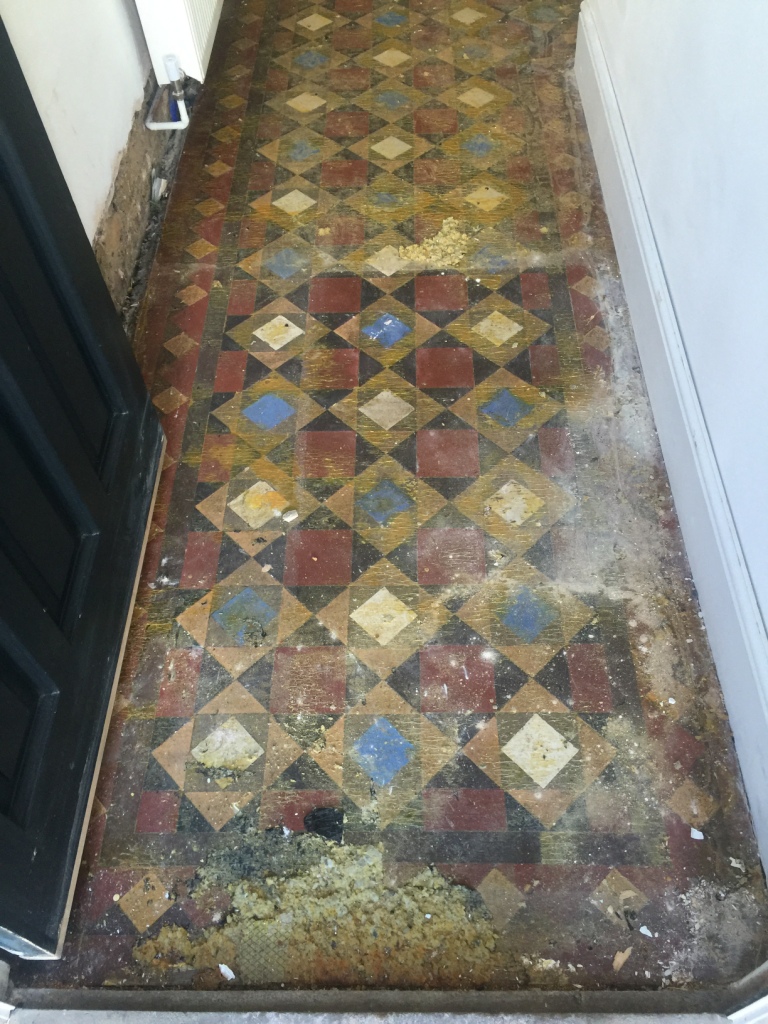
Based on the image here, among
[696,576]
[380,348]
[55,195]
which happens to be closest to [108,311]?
[55,195]

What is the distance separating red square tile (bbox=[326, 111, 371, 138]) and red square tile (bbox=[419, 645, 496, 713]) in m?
2.24

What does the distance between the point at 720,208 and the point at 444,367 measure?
2.92 ft

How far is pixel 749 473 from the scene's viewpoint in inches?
67.8

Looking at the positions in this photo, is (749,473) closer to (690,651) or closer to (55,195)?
(690,651)

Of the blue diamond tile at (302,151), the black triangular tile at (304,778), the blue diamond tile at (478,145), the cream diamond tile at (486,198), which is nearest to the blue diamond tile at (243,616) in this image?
the black triangular tile at (304,778)

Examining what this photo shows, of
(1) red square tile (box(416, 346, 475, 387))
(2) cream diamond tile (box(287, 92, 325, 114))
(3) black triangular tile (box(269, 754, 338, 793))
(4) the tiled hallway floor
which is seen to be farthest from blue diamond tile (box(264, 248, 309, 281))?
(3) black triangular tile (box(269, 754, 338, 793))

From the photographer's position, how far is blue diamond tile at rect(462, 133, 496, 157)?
307cm

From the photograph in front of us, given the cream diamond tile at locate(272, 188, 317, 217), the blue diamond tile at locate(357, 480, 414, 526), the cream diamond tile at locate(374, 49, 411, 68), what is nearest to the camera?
the blue diamond tile at locate(357, 480, 414, 526)

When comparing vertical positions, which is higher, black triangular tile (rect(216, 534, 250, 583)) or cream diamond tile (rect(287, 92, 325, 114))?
cream diamond tile (rect(287, 92, 325, 114))

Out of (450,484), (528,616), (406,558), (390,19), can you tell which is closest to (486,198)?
(450,484)

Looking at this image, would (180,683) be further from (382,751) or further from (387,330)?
(387,330)

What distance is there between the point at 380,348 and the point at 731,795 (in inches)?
62.4

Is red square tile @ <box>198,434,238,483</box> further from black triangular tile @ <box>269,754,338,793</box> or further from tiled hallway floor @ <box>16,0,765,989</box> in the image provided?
black triangular tile @ <box>269,754,338,793</box>

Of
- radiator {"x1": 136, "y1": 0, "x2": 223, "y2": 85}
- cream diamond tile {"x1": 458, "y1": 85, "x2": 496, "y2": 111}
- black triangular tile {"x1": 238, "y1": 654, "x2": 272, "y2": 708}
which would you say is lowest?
black triangular tile {"x1": 238, "y1": 654, "x2": 272, "y2": 708}
